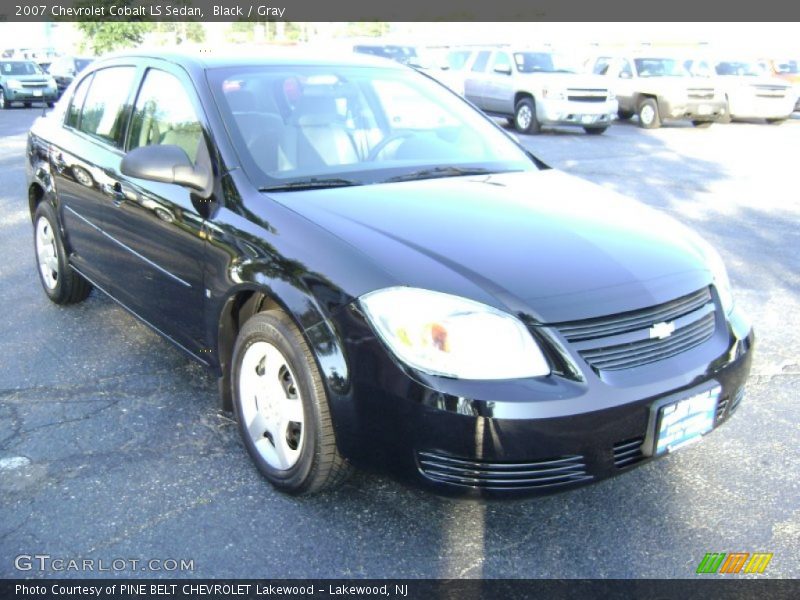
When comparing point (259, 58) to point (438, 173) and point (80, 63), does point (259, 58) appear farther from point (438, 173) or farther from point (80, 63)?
point (80, 63)

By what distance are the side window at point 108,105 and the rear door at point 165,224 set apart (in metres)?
0.17

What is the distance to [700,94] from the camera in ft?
59.2

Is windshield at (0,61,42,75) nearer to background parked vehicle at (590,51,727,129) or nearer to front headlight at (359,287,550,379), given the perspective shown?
background parked vehicle at (590,51,727,129)

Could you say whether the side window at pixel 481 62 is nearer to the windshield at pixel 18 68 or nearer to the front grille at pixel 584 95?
the front grille at pixel 584 95

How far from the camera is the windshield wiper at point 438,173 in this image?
3.53 metres

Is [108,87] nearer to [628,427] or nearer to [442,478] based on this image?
[442,478]

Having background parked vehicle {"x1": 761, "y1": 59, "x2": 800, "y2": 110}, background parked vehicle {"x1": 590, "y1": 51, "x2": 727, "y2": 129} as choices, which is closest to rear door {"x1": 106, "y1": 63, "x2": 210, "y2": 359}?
background parked vehicle {"x1": 590, "y1": 51, "x2": 727, "y2": 129}

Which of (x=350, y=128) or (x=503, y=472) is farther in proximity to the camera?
(x=350, y=128)

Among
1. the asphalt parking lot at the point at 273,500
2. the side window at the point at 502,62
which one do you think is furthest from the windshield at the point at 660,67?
the asphalt parking lot at the point at 273,500

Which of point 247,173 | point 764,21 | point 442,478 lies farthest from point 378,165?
point 764,21

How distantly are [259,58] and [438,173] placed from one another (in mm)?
1067

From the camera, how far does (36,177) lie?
522cm

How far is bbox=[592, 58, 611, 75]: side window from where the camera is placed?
785 inches

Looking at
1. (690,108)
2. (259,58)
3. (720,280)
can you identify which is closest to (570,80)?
(690,108)
